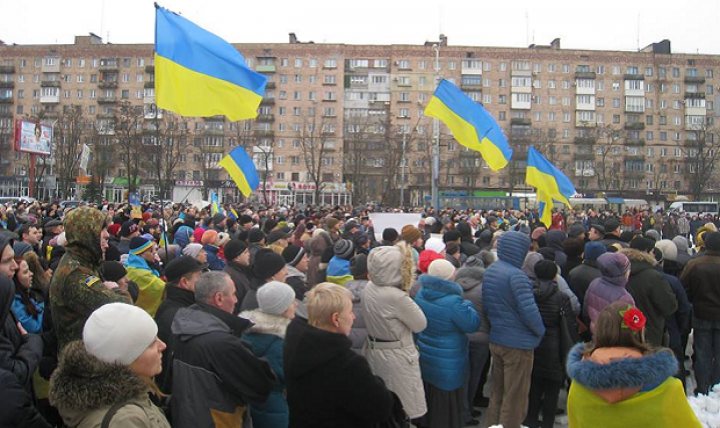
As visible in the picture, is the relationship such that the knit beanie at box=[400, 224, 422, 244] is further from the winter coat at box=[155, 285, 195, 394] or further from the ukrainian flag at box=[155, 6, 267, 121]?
the winter coat at box=[155, 285, 195, 394]

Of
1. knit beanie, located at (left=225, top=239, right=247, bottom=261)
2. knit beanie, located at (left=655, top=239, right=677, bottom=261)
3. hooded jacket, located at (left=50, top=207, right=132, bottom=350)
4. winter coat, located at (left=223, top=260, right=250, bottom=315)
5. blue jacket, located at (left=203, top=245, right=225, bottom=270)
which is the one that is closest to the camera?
hooded jacket, located at (left=50, top=207, right=132, bottom=350)

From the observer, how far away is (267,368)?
11.1 ft

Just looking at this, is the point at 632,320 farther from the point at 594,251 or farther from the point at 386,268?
the point at 594,251

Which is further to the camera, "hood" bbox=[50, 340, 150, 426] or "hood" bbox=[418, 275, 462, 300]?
"hood" bbox=[418, 275, 462, 300]

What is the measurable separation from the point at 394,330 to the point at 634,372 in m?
2.13

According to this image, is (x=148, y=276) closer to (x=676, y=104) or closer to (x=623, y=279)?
(x=623, y=279)

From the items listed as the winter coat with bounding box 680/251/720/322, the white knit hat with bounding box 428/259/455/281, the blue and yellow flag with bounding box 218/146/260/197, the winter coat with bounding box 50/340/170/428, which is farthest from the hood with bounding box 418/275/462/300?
the blue and yellow flag with bounding box 218/146/260/197

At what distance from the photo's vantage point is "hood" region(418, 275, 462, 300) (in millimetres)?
4855

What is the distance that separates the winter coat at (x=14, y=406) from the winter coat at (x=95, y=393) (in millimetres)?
483

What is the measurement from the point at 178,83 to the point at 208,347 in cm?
400

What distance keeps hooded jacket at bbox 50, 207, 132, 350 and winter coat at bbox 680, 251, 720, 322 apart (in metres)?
5.94

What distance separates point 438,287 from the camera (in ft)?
16.0

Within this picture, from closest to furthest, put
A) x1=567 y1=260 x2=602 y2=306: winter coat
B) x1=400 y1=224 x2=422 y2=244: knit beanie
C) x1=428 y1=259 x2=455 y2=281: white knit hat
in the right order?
1. x1=428 y1=259 x2=455 y2=281: white knit hat
2. x1=567 y1=260 x2=602 y2=306: winter coat
3. x1=400 y1=224 x2=422 y2=244: knit beanie

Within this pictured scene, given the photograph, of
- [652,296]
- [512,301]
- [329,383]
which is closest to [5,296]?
[329,383]
